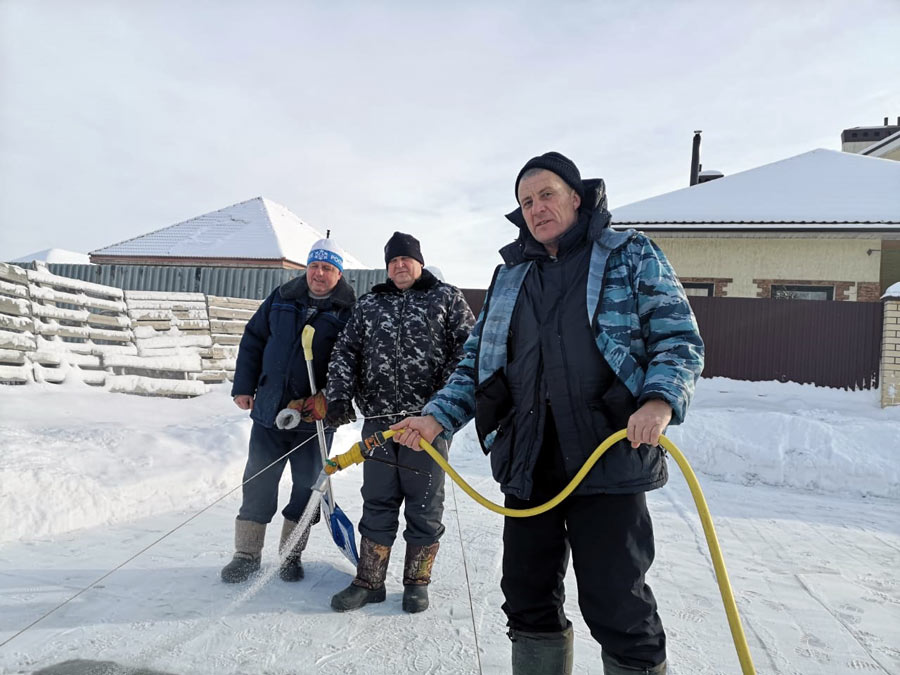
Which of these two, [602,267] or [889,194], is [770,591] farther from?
[889,194]

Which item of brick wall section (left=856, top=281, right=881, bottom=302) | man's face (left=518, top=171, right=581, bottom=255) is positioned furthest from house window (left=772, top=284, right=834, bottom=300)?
man's face (left=518, top=171, right=581, bottom=255)

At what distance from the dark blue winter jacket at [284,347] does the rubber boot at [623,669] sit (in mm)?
2128

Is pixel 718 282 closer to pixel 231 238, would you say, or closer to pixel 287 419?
pixel 287 419

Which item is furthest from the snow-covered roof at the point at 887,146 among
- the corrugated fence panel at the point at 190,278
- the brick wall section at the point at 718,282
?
the corrugated fence panel at the point at 190,278

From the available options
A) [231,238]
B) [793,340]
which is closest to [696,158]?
[793,340]

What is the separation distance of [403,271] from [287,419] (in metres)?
1.03

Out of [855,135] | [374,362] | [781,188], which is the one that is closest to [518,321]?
[374,362]

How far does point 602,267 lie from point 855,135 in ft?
97.8

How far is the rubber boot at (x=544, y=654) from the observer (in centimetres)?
176

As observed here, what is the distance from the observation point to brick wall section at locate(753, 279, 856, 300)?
12547 millimetres

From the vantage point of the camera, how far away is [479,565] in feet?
11.4

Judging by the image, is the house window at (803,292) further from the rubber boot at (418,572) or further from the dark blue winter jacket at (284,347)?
the rubber boot at (418,572)

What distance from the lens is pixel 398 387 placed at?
2.99 meters

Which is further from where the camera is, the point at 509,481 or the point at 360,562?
the point at 360,562
